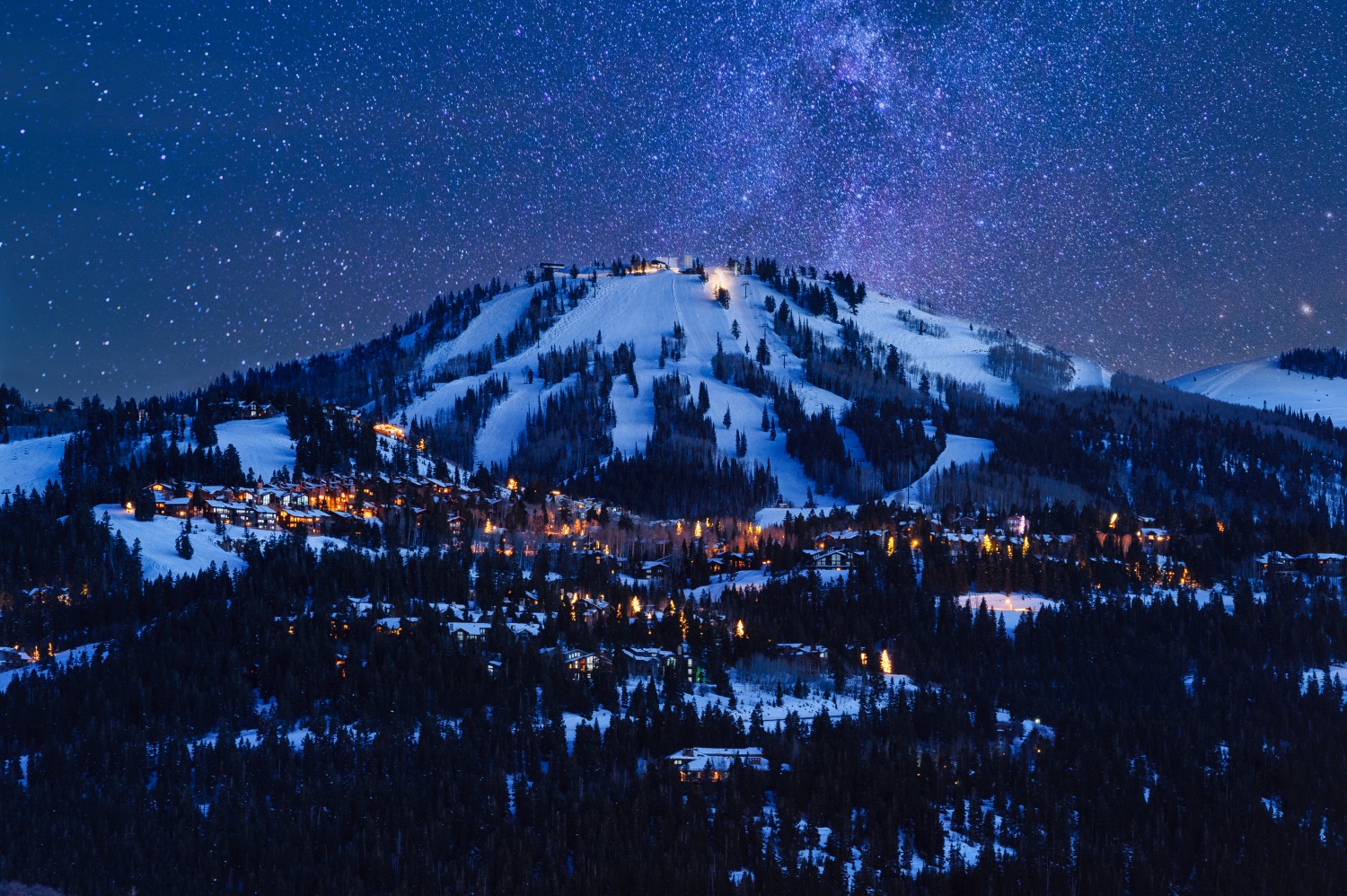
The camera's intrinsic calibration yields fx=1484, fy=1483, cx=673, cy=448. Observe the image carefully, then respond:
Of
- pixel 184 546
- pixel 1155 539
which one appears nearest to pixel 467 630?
pixel 184 546

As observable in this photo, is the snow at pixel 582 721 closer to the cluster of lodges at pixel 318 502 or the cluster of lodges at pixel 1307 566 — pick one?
the cluster of lodges at pixel 318 502

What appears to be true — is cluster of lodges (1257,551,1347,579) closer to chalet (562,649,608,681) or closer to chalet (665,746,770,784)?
chalet (562,649,608,681)

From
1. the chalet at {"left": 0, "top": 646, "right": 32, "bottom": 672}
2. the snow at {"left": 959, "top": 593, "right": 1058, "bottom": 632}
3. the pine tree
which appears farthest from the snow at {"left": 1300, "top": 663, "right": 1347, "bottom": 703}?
the chalet at {"left": 0, "top": 646, "right": 32, "bottom": 672}

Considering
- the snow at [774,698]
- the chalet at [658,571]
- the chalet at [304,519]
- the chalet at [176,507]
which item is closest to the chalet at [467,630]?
the snow at [774,698]

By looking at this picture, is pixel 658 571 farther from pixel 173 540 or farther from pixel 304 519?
pixel 173 540

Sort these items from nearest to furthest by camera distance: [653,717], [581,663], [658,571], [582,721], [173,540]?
[653,717]
[582,721]
[581,663]
[173,540]
[658,571]
